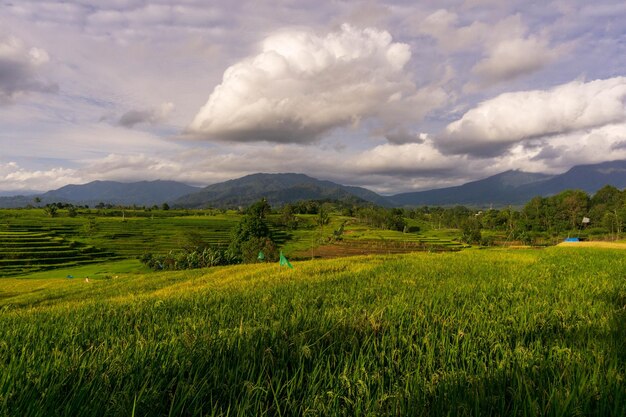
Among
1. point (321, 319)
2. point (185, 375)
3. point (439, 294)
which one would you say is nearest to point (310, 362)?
point (185, 375)

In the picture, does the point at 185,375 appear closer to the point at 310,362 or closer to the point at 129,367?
the point at 129,367

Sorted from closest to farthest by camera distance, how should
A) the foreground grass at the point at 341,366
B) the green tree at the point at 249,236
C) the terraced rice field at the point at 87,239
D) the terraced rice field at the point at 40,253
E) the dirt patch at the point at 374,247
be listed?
the foreground grass at the point at 341,366
the green tree at the point at 249,236
the terraced rice field at the point at 40,253
the terraced rice field at the point at 87,239
the dirt patch at the point at 374,247

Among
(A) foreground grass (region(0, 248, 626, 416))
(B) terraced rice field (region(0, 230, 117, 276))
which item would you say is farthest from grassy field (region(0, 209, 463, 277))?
(A) foreground grass (region(0, 248, 626, 416))

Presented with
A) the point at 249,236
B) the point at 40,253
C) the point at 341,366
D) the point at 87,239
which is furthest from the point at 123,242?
the point at 341,366

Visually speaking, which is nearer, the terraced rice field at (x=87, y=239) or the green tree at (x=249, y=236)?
the green tree at (x=249, y=236)

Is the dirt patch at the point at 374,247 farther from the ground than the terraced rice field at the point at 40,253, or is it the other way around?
the terraced rice field at the point at 40,253

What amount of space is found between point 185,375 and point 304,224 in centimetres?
17465

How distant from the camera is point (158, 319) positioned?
5.12 meters

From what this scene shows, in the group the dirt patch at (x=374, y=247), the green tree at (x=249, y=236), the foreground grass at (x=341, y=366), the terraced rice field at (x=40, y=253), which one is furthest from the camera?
the dirt patch at (x=374, y=247)

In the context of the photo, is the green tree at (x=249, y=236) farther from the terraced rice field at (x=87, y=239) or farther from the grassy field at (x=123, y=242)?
the terraced rice field at (x=87, y=239)

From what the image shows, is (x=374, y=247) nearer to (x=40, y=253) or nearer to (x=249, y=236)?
(x=249, y=236)

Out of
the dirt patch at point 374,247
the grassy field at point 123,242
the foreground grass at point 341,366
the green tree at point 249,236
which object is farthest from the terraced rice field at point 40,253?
the foreground grass at point 341,366

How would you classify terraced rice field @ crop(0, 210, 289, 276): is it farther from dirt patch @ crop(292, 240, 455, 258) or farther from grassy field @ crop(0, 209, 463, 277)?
dirt patch @ crop(292, 240, 455, 258)

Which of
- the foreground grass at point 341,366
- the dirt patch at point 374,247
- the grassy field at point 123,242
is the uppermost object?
the foreground grass at point 341,366
